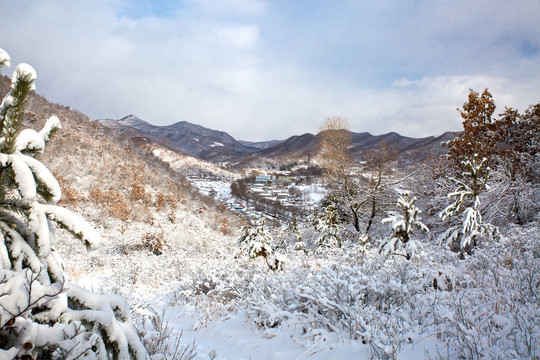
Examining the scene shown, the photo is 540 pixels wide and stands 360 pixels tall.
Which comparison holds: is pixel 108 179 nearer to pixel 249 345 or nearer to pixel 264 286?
pixel 264 286

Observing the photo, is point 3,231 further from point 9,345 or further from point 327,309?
point 327,309

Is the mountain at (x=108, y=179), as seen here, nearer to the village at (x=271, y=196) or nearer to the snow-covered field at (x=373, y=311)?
the snow-covered field at (x=373, y=311)

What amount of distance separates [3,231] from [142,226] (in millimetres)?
13494

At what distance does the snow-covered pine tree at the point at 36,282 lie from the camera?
1207 millimetres

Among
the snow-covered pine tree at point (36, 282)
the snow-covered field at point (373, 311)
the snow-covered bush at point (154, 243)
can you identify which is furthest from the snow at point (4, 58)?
the snow-covered bush at point (154, 243)

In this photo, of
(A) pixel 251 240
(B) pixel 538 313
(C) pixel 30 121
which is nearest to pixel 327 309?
(B) pixel 538 313

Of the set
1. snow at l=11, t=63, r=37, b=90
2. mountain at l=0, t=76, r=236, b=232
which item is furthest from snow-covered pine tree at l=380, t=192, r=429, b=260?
mountain at l=0, t=76, r=236, b=232

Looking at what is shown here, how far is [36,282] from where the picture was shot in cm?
130

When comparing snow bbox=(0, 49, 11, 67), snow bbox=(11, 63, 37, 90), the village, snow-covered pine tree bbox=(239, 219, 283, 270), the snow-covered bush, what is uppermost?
snow bbox=(0, 49, 11, 67)

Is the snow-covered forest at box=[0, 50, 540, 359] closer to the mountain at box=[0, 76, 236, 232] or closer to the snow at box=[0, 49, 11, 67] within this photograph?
the snow at box=[0, 49, 11, 67]

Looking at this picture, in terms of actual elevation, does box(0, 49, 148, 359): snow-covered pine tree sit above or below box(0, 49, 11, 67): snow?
below

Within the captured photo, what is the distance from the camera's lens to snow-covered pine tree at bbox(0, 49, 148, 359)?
3.96 ft

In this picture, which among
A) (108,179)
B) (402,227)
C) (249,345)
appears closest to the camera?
(249,345)

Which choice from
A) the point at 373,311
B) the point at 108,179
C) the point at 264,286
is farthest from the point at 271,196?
the point at 373,311
